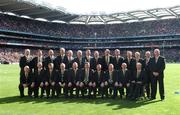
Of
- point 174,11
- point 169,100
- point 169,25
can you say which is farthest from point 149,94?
point 169,25

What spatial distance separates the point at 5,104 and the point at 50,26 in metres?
67.4

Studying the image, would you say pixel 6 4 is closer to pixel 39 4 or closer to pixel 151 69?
pixel 39 4

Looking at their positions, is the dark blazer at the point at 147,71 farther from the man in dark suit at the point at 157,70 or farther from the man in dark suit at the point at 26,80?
the man in dark suit at the point at 26,80

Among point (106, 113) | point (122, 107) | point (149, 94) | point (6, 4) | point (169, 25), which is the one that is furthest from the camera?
point (169, 25)

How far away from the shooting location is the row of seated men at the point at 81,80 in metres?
12.7

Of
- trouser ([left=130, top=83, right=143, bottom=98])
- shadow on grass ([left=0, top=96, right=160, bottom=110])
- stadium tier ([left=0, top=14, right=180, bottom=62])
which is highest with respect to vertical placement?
stadium tier ([left=0, top=14, right=180, bottom=62])

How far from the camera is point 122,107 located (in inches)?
417

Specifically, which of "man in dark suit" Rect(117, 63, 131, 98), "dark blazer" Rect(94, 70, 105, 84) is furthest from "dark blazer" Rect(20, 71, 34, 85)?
"man in dark suit" Rect(117, 63, 131, 98)

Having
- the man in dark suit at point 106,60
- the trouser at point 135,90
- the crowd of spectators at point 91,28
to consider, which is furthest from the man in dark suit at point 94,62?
the crowd of spectators at point 91,28

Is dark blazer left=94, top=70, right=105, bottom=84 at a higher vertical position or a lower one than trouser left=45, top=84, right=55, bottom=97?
higher

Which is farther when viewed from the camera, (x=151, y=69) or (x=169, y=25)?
(x=169, y=25)

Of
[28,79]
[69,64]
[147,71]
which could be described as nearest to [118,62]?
[147,71]

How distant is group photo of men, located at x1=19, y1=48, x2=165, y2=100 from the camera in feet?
40.8

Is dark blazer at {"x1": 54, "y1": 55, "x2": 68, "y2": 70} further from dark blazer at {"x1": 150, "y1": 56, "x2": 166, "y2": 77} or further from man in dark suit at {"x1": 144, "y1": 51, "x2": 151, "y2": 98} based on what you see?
dark blazer at {"x1": 150, "y1": 56, "x2": 166, "y2": 77}
